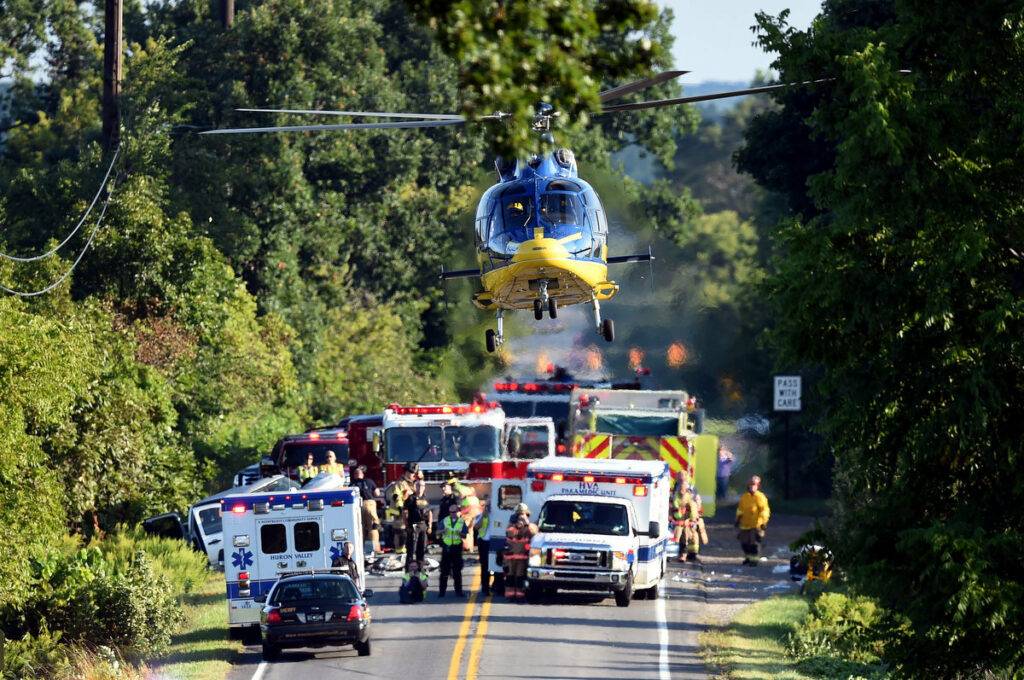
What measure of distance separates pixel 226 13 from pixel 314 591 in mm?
36705

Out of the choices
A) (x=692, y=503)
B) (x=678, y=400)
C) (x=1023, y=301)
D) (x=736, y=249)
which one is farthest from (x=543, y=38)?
(x=736, y=249)

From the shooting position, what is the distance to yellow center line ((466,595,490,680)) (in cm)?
2458

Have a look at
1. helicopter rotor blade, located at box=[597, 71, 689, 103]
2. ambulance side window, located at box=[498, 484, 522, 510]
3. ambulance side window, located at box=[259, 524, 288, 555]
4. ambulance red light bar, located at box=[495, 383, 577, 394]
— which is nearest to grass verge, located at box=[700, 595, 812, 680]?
ambulance side window, located at box=[498, 484, 522, 510]

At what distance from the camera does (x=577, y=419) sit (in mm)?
39531

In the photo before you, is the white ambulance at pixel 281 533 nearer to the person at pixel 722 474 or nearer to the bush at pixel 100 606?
the bush at pixel 100 606

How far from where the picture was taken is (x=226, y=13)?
2301 inches

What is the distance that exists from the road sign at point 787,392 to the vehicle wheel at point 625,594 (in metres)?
12.4

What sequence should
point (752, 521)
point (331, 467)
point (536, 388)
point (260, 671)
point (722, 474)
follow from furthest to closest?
point (722, 474) → point (536, 388) → point (331, 467) → point (752, 521) → point (260, 671)

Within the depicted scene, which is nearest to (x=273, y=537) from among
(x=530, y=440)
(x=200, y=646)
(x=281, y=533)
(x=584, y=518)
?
(x=281, y=533)

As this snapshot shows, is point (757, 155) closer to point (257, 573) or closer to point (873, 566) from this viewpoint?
point (257, 573)

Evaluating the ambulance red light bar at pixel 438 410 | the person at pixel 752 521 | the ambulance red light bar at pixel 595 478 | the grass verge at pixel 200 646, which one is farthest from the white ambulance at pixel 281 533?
the person at pixel 752 521

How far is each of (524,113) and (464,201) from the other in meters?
60.8

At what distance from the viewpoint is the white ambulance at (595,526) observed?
28391 mm

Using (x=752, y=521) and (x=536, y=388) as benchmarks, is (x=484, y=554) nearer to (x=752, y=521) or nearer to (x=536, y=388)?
(x=752, y=521)
